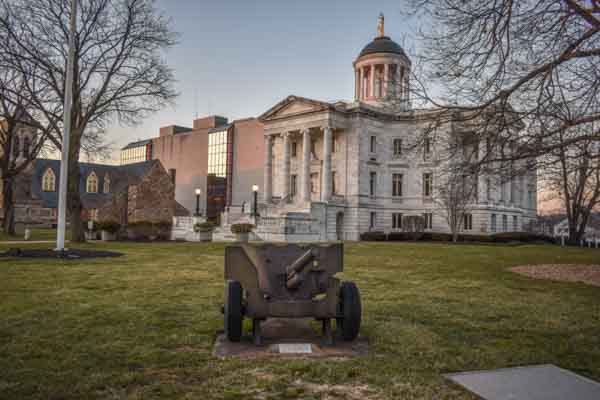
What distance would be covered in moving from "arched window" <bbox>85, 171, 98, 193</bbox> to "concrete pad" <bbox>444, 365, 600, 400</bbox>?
5850 cm

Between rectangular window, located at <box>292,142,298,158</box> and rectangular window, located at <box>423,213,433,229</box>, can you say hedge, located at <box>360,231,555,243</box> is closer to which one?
rectangular window, located at <box>423,213,433,229</box>

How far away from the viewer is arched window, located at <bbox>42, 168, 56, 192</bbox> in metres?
57.7

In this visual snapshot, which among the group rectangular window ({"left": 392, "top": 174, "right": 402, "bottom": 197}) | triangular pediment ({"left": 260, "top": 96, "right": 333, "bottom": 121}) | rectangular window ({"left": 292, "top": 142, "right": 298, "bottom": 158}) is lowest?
rectangular window ({"left": 392, "top": 174, "right": 402, "bottom": 197})

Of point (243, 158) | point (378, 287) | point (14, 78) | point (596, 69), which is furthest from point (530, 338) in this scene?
point (243, 158)

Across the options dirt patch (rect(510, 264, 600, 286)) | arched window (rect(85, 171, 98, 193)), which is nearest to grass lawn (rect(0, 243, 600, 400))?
dirt patch (rect(510, 264, 600, 286))

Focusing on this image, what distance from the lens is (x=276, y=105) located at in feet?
156

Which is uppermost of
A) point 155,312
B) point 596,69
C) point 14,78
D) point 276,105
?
point 276,105

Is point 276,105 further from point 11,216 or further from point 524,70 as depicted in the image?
point 524,70

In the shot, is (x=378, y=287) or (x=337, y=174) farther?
(x=337, y=174)

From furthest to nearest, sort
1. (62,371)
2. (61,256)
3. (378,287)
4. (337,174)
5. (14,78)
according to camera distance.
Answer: (337,174) → (14,78) → (61,256) → (378,287) → (62,371)

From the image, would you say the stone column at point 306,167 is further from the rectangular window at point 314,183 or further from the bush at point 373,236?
the bush at point 373,236

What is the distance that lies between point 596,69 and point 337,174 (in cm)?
3562

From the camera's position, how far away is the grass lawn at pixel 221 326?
12.8ft

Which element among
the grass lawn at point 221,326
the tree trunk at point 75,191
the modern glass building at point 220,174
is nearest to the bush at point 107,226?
the tree trunk at point 75,191
